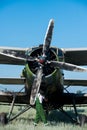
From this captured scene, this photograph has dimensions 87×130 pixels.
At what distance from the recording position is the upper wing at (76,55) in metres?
14.4

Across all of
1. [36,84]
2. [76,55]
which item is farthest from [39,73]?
[76,55]

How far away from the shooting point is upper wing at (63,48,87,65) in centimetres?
1439

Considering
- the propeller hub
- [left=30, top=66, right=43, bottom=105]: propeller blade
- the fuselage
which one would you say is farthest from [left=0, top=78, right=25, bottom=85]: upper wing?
the propeller hub

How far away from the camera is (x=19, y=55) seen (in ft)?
42.0

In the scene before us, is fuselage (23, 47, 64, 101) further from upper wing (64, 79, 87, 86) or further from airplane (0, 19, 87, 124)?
upper wing (64, 79, 87, 86)

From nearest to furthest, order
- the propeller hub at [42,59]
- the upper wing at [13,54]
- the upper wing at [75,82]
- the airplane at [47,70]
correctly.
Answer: the propeller hub at [42,59] < the airplane at [47,70] < the upper wing at [13,54] < the upper wing at [75,82]

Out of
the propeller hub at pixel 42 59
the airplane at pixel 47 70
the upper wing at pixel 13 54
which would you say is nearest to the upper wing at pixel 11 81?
the upper wing at pixel 13 54

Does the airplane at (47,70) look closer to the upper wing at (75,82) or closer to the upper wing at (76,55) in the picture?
the upper wing at (76,55)

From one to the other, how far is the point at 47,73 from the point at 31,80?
581 mm

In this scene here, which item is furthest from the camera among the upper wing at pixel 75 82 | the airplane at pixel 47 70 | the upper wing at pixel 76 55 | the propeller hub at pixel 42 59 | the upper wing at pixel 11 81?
the upper wing at pixel 11 81

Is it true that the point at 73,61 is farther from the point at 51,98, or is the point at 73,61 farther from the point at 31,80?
the point at 31,80

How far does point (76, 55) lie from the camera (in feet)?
49.0

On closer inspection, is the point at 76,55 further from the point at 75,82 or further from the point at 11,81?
the point at 11,81

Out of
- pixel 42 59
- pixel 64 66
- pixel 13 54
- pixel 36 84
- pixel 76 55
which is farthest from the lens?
pixel 76 55
